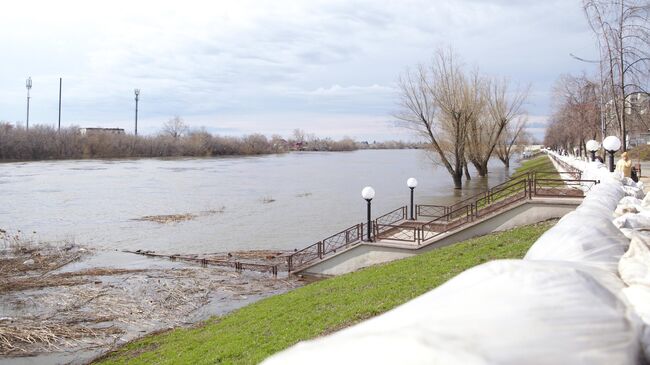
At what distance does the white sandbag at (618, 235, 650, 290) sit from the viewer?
3.13 meters

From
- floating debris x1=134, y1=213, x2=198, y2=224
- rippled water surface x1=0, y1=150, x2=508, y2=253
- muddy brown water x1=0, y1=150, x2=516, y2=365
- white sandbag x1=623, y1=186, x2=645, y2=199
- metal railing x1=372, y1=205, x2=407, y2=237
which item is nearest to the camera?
white sandbag x1=623, y1=186, x2=645, y2=199

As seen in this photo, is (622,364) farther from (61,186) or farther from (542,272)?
(61,186)

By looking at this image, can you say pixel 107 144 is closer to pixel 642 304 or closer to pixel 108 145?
pixel 108 145

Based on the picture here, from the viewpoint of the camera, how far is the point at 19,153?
8488 cm

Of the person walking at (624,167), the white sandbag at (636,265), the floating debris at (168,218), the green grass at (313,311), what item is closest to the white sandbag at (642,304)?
the white sandbag at (636,265)

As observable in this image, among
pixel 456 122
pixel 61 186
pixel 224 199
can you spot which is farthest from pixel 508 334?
pixel 61 186

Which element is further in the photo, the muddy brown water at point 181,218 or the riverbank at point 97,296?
the muddy brown water at point 181,218

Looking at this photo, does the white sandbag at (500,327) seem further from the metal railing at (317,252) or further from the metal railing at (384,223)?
the metal railing at (317,252)

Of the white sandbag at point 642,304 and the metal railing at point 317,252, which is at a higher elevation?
the white sandbag at point 642,304

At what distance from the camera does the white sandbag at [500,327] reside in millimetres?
1889

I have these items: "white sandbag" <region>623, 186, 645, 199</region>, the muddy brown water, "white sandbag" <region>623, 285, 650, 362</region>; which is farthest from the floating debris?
"white sandbag" <region>623, 285, 650, 362</region>

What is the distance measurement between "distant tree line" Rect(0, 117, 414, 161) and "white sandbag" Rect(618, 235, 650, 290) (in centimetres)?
9554

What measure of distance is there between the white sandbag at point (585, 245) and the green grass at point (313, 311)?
4607 millimetres

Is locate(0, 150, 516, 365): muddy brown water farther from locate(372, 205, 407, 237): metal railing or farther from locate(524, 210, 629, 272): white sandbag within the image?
locate(524, 210, 629, 272): white sandbag
